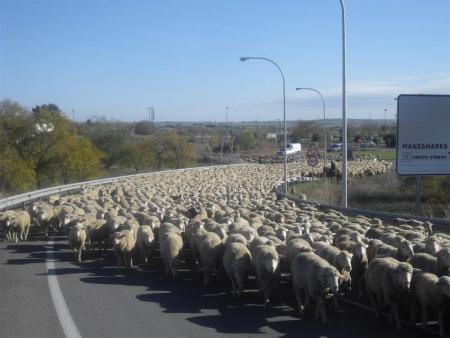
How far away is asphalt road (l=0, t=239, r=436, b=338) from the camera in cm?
888

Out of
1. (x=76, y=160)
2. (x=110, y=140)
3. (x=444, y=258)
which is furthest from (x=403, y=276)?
(x=110, y=140)

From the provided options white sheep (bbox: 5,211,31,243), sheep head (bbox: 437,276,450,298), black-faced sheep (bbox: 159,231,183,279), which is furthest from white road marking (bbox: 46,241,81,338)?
sheep head (bbox: 437,276,450,298)

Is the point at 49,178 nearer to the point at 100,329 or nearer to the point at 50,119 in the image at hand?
the point at 50,119

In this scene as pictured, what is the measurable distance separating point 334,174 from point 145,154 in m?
28.7

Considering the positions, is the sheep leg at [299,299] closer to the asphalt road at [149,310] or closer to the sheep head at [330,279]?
the asphalt road at [149,310]

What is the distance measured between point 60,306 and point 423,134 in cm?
1523

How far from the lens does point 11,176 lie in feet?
165

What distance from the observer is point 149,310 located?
33.1ft

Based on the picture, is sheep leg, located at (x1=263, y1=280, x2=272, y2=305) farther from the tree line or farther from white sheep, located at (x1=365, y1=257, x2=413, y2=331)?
the tree line

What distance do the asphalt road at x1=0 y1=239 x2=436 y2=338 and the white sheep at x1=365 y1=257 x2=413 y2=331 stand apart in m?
0.29

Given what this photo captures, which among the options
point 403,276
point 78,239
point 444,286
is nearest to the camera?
point 444,286

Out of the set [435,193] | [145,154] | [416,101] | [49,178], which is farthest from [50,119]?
[416,101]

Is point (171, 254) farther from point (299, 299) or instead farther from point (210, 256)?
point (299, 299)

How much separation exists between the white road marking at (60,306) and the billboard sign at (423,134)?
12622 millimetres
